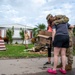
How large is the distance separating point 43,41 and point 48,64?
940 millimetres

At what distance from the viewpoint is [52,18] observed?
352 inches

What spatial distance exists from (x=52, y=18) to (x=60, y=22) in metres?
0.82

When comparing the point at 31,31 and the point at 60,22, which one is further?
the point at 31,31

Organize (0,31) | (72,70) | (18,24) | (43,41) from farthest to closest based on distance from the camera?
1. (18,24)
2. (0,31)
3. (43,41)
4. (72,70)

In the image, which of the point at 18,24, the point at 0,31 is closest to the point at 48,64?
the point at 0,31

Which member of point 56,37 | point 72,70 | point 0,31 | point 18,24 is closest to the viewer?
point 56,37

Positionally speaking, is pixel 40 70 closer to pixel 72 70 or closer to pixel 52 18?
pixel 72 70

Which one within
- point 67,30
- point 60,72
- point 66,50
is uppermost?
point 67,30

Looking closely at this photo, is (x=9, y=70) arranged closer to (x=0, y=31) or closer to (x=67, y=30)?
(x=67, y=30)

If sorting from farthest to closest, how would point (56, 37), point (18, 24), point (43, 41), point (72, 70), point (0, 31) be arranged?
point (18, 24) → point (0, 31) → point (43, 41) → point (72, 70) → point (56, 37)

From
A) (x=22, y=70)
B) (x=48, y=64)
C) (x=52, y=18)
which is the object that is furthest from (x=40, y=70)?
(x=52, y=18)

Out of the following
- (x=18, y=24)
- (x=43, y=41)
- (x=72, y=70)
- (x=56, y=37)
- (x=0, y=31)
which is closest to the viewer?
(x=56, y=37)

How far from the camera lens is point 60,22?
322 inches

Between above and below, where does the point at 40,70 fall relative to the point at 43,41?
below
